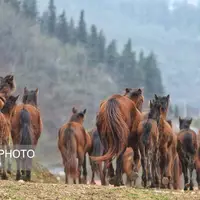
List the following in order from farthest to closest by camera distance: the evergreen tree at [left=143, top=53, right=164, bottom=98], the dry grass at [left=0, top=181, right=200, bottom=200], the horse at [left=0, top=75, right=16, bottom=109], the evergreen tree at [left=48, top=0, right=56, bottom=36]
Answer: the evergreen tree at [left=48, top=0, right=56, bottom=36], the evergreen tree at [left=143, top=53, right=164, bottom=98], the horse at [left=0, top=75, right=16, bottom=109], the dry grass at [left=0, top=181, right=200, bottom=200]

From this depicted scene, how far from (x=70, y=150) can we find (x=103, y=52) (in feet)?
422

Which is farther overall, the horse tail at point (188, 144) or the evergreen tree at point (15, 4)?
the evergreen tree at point (15, 4)

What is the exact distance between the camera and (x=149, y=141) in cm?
1355

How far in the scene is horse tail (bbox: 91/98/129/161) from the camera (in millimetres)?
12398

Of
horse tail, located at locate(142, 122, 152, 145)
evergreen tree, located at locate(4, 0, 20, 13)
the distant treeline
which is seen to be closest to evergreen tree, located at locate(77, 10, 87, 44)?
the distant treeline

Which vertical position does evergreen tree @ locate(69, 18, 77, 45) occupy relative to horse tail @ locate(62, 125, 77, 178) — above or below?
above

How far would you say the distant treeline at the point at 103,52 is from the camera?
436 feet

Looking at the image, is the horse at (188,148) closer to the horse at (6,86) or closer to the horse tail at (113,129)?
the horse tail at (113,129)

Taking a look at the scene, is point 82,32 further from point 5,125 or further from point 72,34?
point 5,125

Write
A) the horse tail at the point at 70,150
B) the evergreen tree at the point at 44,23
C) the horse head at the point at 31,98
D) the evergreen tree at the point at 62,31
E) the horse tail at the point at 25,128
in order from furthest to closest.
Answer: the evergreen tree at the point at 44,23, the evergreen tree at the point at 62,31, the horse head at the point at 31,98, the horse tail at the point at 70,150, the horse tail at the point at 25,128

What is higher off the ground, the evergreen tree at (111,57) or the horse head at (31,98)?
the evergreen tree at (111,57)

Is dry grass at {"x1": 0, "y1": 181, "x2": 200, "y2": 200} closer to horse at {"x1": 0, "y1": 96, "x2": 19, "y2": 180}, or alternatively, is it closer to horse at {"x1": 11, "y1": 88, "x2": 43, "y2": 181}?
horse at {"x1": 0, "y1": 96, "x2": 19, "y2": 180}

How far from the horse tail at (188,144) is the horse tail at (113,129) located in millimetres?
3507

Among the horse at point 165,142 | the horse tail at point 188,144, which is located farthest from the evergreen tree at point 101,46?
the horse tail at point 188,144
